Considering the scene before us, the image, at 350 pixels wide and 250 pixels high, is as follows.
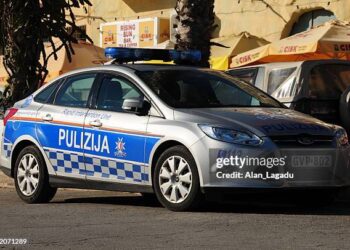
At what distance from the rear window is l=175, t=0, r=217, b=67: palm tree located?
234 centimetres

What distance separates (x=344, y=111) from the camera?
9.45 m

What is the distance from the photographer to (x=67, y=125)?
876cm

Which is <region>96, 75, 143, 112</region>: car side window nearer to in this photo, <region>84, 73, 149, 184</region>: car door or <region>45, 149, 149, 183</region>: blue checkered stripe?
<region>84, 73, 149, 184</region>: car door

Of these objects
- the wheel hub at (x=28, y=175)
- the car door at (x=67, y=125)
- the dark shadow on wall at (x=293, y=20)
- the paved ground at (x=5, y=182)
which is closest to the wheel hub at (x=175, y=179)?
the car door at (x=67, y=125)

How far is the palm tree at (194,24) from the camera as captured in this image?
1175 centimetres

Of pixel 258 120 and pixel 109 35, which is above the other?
pixel 109 35

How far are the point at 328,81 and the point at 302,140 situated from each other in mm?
2684

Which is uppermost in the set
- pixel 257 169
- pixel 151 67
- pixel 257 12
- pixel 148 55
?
pixel 257 12

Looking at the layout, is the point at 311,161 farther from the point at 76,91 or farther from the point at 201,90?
the point at 76,91

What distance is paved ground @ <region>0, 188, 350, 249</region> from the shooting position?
6.23m

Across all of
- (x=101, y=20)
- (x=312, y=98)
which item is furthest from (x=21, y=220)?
(x=101, y=20)

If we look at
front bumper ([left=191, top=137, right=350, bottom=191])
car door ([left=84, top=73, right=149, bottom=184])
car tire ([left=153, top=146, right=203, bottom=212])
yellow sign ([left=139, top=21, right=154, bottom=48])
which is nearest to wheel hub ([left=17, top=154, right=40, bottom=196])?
car door ([left=84, top=73, right=149, bottom=184])

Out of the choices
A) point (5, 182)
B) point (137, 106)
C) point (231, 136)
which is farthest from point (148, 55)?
point (5, 182)

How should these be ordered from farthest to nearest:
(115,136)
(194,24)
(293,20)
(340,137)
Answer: (293,20)
(194,24)
(115,136)
(340,137)
